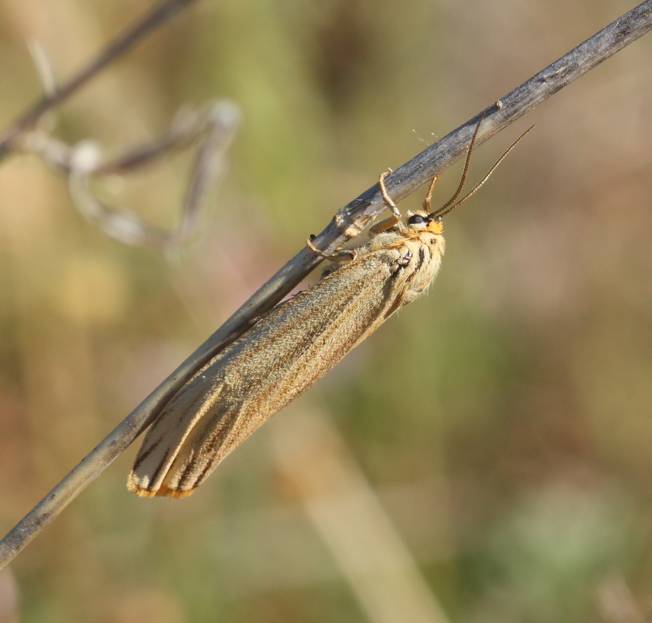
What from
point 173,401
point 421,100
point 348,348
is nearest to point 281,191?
point 421,100

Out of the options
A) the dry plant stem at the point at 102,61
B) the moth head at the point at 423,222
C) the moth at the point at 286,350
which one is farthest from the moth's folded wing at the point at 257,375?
the dry plant stem at the point at 102,61

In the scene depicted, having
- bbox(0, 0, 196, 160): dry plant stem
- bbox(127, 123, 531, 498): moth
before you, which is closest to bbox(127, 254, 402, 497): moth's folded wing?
bbox(127, 123, 531, 498): moth

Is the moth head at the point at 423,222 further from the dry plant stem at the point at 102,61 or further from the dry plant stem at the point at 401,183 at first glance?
the dry plant stem at the point at 102,61

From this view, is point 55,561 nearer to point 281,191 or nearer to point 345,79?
point 281,191

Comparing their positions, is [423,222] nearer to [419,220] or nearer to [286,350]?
[419,220]

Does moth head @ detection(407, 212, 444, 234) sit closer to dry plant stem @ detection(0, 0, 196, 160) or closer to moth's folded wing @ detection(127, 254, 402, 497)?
moth's folded wing @ detection(127, 254, 402, 497)
